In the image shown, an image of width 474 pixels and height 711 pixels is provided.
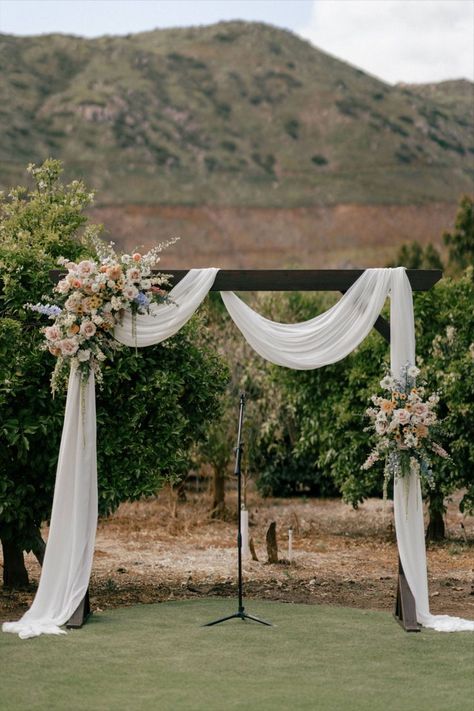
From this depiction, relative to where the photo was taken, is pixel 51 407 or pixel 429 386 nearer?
pixel 51 407

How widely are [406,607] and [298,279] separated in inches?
106

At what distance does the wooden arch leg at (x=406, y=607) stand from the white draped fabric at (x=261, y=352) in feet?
0.18

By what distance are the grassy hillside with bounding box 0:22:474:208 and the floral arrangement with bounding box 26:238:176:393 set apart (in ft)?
122

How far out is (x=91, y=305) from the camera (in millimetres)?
8156

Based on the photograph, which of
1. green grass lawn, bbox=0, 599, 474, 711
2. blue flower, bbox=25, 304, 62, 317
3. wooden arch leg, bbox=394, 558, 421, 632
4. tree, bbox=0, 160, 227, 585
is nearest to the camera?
green grass lawn, bbox=0, 599, 474, 711

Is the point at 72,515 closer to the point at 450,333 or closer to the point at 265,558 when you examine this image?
the point at 265,558

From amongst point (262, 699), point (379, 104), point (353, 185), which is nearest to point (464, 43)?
point (379, 104)

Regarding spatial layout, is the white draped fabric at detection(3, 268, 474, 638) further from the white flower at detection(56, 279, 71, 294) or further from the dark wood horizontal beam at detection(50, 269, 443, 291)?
the white flower at detection(56, 279, 71, 294)

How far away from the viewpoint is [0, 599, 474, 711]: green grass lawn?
6.18 meters

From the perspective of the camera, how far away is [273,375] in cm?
1412

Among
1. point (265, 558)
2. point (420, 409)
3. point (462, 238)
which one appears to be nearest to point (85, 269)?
point (420, 409)

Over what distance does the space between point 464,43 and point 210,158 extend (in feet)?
63.9

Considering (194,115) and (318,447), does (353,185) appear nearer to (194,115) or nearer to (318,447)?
(194,115)

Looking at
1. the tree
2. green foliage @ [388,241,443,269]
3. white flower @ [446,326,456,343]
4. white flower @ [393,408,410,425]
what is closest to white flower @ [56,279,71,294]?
the tree
